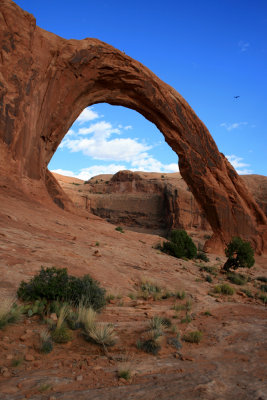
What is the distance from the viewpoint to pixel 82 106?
18.0 meters

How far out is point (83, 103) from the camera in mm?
17984

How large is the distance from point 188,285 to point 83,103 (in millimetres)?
14368

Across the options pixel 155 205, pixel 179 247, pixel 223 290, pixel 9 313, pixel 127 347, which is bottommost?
pixel 223 290

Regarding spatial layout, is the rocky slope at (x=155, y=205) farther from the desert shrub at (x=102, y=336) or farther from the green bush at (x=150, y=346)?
the desert shrub at (x=102, y=336)

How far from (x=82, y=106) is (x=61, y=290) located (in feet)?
51.1

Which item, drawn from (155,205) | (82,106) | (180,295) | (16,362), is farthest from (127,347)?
(155,205)

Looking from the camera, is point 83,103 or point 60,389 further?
point 83,103

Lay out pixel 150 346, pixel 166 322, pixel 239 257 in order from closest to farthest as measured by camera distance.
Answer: pixel 150 346 < pixel 166 322 < pixel 239 257

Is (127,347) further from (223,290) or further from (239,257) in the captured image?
(239,257)

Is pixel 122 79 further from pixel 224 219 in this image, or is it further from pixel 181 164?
pixel 224 219

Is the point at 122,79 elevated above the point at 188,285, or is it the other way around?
the point at 122,79

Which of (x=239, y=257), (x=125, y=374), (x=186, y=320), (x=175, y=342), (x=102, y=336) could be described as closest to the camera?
(x=125, y=374)

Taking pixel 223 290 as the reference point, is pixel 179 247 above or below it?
above

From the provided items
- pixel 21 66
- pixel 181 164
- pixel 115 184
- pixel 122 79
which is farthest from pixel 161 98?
pixel 115 184
